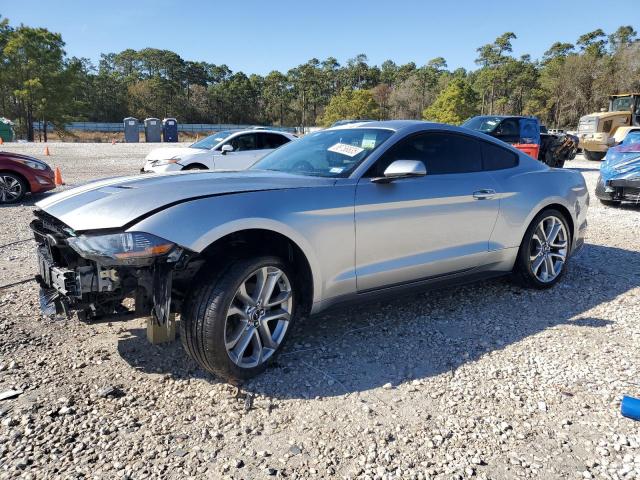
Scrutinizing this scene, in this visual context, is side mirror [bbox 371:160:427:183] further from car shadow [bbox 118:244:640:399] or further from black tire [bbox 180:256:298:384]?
car shadow [bbox 118:244:640:399]

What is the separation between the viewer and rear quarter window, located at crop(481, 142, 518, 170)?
426 cm

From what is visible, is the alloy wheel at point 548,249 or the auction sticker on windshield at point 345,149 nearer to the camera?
the auction sticker on windshield at point 345,149

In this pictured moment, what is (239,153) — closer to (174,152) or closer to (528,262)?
(174,152)

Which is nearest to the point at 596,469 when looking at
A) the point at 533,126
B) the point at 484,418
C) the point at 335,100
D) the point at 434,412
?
the point at 484,418

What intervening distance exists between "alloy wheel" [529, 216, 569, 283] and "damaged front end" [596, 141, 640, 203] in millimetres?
5334

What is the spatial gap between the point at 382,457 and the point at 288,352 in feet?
3.87

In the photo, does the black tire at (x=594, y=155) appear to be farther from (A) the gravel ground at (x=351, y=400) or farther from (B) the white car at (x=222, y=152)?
(A) the gravel ground at (x=351, y=400)

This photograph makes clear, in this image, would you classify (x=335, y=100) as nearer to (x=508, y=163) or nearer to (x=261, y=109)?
(x=261, y=109)

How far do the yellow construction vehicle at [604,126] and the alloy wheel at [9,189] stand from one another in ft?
76.2

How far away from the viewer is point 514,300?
4434mm

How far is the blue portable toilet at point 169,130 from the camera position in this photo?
140 feet

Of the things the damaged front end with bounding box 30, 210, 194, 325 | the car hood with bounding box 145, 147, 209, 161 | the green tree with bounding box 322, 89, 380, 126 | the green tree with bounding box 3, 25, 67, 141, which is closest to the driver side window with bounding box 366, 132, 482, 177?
the damaged front end with bounding box 30, 210, 194, 325

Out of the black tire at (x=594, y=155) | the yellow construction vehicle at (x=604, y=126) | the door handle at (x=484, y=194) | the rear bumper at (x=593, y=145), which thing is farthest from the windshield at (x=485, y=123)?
the door handle at (x=484, y=194)

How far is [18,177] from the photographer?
9.24 m
